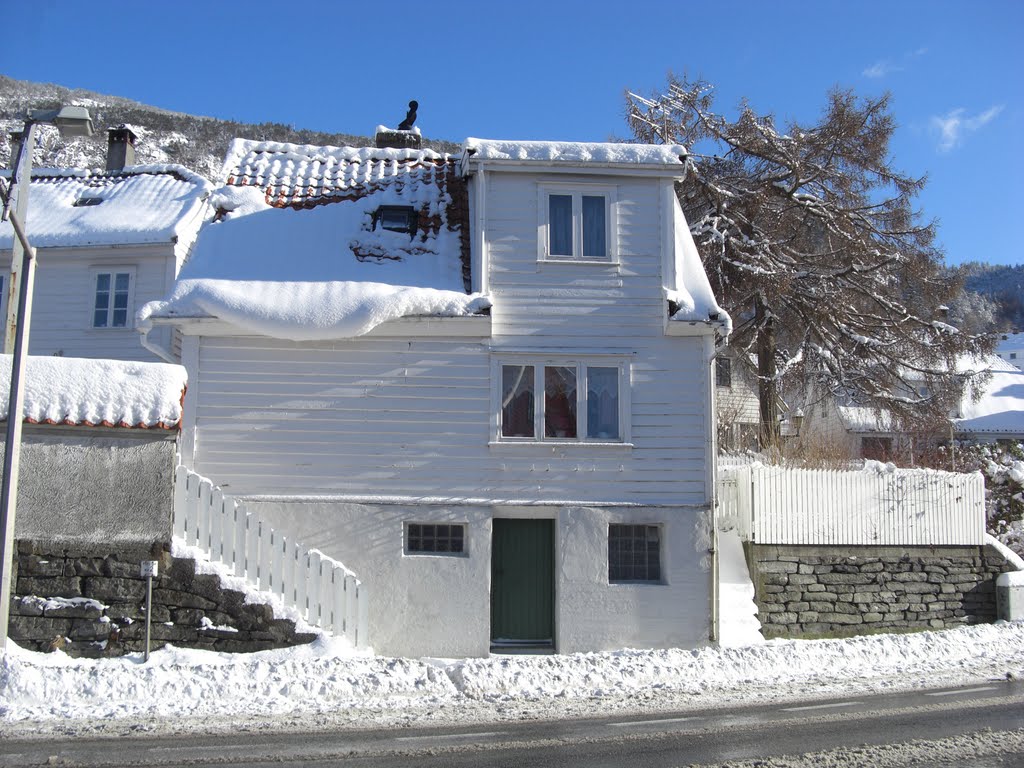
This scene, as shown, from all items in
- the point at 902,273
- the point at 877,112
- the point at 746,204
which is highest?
the point at 877,112

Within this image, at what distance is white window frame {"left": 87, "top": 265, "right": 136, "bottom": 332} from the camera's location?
62.4 feet

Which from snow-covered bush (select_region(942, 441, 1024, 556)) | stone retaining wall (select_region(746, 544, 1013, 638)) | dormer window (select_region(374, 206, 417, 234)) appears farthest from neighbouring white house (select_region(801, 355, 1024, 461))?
dormer window (select_region(374, 206, 417, 234))

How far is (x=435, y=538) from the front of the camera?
1391cm

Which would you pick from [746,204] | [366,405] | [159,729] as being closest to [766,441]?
[746,204]

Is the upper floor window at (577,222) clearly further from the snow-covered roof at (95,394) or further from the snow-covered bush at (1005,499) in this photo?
the snow-covered bush at (1005,499)

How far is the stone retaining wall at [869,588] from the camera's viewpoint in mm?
15102

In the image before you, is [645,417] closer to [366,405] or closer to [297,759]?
[366,405]

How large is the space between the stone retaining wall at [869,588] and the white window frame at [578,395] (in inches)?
129

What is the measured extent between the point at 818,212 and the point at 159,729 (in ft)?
70.7

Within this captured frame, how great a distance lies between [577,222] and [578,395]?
265 cm

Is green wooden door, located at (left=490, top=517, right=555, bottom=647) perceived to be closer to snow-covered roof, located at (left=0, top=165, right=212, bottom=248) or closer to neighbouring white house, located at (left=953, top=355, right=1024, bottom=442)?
snow-covered roof, located at (left=0, top=165, right=212, bottom=248)

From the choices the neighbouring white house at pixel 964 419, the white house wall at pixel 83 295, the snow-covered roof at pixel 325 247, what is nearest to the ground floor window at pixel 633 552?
the snow-covered roof at pixel 325 247

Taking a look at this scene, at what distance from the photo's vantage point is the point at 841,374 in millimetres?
24562

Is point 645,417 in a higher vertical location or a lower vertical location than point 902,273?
lower
